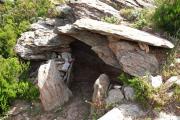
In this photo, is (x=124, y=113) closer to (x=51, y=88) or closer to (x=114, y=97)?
(x=114, y=97)

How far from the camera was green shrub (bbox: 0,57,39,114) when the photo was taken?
34.8 feet

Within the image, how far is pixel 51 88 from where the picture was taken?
10.3m

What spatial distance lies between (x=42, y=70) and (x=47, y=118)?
153 centimetres

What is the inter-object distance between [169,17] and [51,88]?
4328mm

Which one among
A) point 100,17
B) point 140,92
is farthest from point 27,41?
point 140,92

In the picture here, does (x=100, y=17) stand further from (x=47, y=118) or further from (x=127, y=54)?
(x=47, y=118)

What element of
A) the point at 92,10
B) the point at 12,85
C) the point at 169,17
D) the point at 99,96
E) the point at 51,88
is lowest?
the point at 12,85

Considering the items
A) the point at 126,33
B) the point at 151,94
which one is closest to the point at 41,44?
the point at 126,33

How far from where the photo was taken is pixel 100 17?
11.7 metres

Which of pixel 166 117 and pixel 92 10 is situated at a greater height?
pixel 92 10

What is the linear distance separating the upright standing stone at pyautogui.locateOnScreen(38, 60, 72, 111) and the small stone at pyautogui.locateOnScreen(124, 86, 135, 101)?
222 centimetres

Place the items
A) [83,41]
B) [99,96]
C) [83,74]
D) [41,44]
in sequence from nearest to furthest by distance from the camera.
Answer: [99,96] < [83,41] < [41,44] < [83,74]

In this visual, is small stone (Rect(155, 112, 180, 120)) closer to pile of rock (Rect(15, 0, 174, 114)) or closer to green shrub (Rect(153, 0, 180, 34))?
pile of rock (Rect(15, 0, 174, 114))

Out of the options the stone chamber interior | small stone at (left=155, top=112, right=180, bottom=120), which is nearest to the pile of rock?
the stone chamber interior
